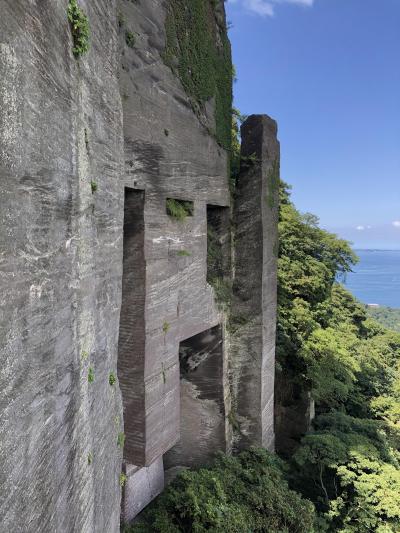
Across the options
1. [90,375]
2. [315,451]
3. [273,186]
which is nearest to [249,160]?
[273,186]

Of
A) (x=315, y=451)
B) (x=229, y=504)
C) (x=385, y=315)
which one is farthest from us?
(x=385, y=315)

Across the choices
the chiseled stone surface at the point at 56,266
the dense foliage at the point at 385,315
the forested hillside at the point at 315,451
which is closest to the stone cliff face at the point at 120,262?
the chiseled stone surface at the point at 56,266

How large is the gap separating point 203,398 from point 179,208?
445 cm

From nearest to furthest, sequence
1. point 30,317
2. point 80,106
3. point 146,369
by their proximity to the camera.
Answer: point 30,317 < point 80,106 < point 146,369

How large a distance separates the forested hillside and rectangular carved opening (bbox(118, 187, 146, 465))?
1.82 metres

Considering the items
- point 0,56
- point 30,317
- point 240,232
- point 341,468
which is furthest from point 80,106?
point 341,468

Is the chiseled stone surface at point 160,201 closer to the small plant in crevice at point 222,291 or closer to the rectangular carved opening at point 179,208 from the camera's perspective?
the rectangular carved opening at point 179,208

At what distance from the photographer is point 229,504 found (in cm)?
698

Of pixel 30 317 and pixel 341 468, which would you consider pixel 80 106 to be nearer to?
pixel 30 317

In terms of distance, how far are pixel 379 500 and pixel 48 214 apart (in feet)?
29.3

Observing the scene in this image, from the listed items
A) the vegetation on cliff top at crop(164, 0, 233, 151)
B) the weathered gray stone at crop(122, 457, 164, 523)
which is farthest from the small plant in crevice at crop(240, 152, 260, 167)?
the weathered gray stone at crop(122, 457, 164, 523)

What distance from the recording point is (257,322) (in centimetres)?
907

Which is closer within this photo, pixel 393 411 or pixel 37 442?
pixel 37 442

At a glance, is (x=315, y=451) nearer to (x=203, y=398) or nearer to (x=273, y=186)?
(x=203, y=398)
